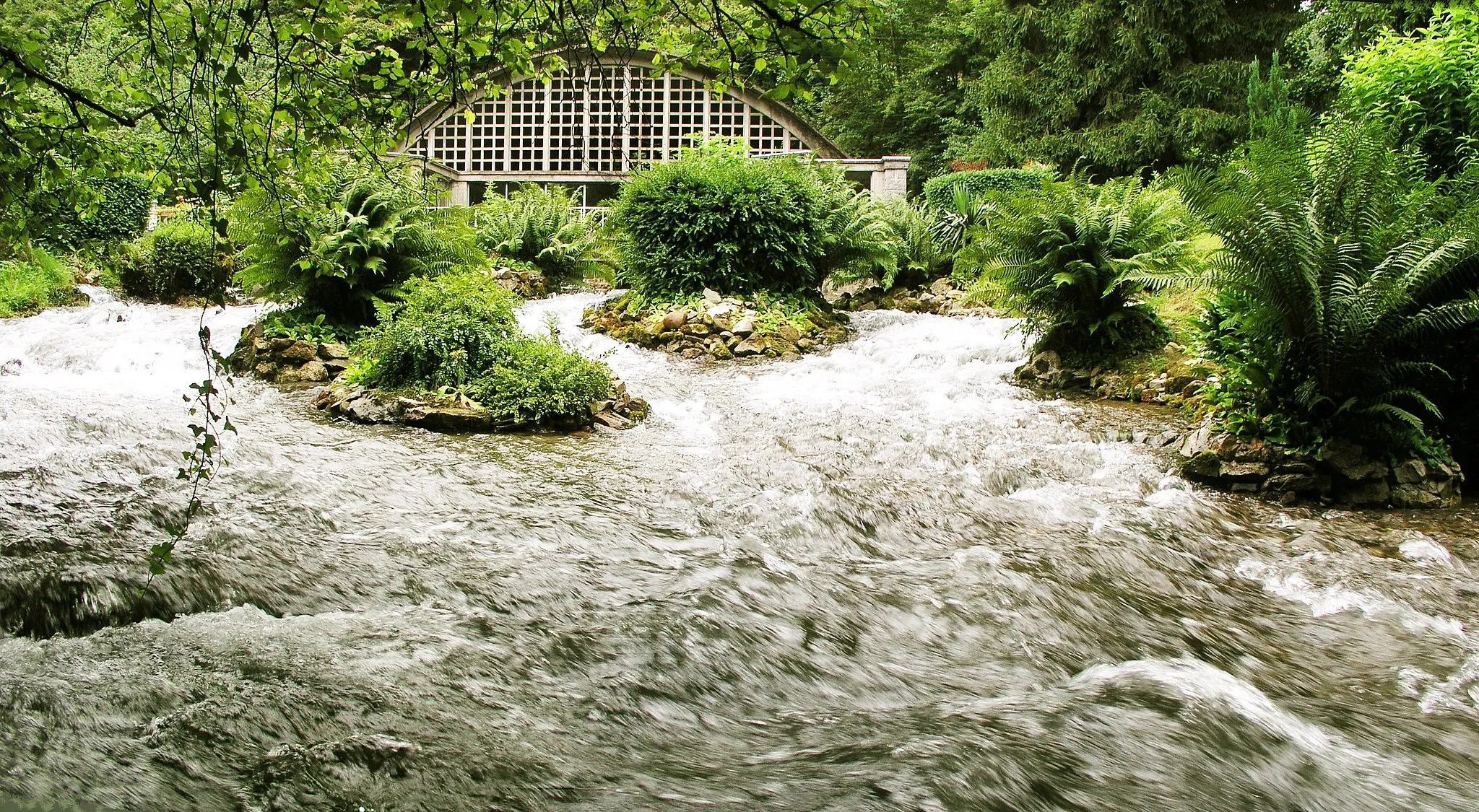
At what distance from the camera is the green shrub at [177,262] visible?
1516 centimetres

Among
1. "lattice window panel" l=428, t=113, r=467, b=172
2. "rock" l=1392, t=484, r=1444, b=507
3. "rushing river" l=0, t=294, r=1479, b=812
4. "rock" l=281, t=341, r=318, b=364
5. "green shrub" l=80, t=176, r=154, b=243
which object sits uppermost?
"lattice window panel" l=428, t=113, r=467, b=172

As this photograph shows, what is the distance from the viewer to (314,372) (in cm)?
957

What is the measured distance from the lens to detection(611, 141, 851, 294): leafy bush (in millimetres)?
12953

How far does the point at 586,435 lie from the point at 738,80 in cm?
412

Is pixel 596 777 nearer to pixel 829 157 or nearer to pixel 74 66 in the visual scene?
pixel 829 157

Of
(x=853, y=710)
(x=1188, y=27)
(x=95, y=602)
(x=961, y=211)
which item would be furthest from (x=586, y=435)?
(x=1188, y=27)

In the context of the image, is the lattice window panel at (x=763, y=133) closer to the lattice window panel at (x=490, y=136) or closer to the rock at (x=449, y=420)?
the lattice window panel at (x=490, y=136)

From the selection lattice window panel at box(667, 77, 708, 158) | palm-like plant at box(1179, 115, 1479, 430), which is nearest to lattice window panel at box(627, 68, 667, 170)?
lattice window panel at box(667, 77, 708, 158)

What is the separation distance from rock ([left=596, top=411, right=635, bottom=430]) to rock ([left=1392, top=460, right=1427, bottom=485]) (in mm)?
5459

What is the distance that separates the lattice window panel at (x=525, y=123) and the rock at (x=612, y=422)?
745 inches

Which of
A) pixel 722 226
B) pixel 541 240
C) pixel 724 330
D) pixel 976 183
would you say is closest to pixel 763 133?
pixel 976 183

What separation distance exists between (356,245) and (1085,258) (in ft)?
25.4

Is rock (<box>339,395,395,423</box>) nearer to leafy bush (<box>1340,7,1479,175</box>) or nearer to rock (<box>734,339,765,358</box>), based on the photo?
rock (<box>734,339,765,358</box>)

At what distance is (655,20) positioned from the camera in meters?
3.80
